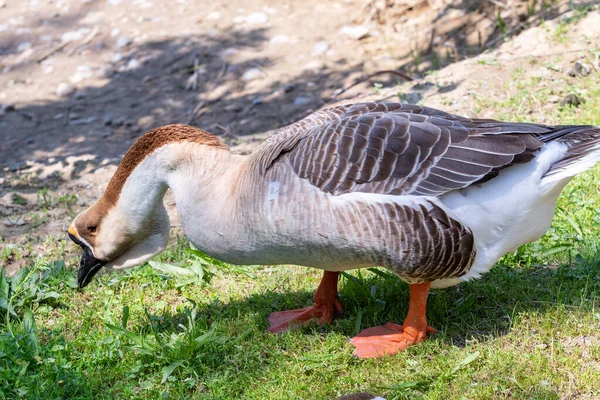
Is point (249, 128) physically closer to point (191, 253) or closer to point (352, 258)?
point (191, 253)

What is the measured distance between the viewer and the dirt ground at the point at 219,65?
6.24 m

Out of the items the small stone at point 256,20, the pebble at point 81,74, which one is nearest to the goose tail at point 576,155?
the small stone at point 256,20

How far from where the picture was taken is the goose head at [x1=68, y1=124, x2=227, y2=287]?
11.5 ft

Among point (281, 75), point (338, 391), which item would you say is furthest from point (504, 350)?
point (281, 75)

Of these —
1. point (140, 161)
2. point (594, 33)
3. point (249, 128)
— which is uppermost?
point (140, 161)

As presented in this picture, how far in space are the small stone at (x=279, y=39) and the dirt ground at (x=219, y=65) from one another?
15 millimetres

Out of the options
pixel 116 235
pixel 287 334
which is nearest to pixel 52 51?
pixel 116 235

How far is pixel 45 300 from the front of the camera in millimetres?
4203

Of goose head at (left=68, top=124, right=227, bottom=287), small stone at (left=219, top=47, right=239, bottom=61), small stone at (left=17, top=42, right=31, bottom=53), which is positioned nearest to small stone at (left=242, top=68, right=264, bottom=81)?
small stone at (left=219, top=47, right=239, bottom=61)

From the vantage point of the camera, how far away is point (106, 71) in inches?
336

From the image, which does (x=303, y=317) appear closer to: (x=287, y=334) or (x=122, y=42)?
(x=287, y=334)

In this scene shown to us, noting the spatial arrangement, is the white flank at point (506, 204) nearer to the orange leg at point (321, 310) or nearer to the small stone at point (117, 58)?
the orange leg at point (321, 310)

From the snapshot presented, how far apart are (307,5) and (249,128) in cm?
297

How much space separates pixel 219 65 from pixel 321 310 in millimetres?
4960
